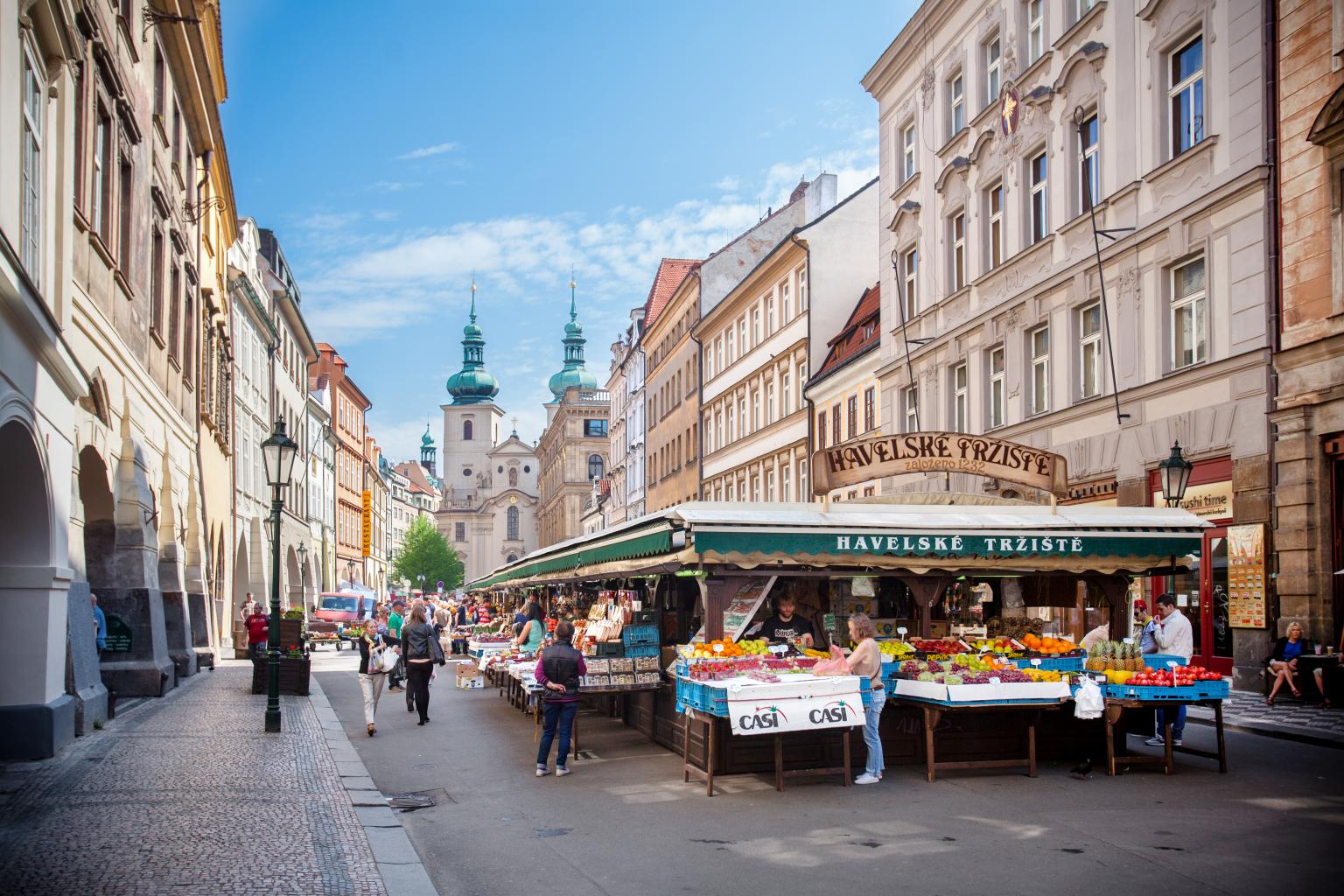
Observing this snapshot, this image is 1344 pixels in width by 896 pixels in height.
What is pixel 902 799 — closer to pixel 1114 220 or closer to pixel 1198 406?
pixel 1198 406

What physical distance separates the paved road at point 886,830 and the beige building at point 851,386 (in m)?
22.0

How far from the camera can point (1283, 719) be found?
1648cm

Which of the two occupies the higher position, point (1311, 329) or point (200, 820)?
point (1311, 329)

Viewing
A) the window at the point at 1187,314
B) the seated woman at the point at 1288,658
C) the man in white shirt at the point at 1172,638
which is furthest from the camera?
the window at the point at 1187,314

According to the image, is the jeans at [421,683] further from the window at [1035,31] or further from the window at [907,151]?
the window at [907,151]

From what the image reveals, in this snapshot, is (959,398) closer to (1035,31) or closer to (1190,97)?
(1035,31)

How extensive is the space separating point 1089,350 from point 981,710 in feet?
44.2

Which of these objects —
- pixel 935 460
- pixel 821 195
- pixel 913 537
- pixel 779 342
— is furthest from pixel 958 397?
pixel 821 195

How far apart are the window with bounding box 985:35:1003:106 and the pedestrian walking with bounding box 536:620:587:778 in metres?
19.3

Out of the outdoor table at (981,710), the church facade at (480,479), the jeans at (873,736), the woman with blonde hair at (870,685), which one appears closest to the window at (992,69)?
the outdoor table at (981,710)

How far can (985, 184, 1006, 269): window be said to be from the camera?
28.4 metres

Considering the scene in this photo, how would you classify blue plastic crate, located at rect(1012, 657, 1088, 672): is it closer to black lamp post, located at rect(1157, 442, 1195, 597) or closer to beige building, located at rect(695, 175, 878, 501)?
black lamp post, located at rect(1157, 442, 1195, 597)

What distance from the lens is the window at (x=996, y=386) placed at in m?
28.4

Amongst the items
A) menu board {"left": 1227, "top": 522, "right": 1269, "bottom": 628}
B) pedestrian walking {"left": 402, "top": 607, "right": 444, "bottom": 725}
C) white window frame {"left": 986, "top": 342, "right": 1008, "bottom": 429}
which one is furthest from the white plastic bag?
white window frame {"left": 986, "top": 342, "right": 1008, "bottom": 429}
